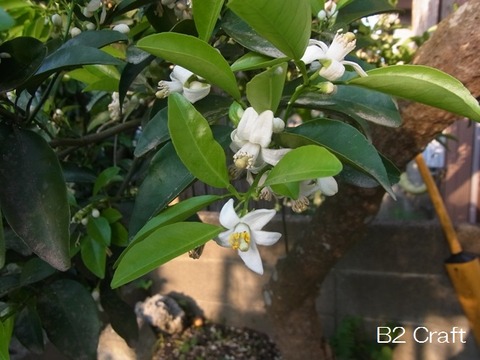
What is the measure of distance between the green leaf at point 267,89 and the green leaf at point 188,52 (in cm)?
2

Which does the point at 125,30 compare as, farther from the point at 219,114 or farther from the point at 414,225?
the point at 414,225

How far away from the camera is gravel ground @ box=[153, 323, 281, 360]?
164 cm

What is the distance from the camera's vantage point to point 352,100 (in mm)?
479

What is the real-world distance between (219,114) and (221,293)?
4.56ft

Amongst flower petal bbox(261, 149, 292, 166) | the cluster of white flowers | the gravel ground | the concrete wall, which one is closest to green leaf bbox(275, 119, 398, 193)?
flower petal bbox(261, 149, 292, 166)

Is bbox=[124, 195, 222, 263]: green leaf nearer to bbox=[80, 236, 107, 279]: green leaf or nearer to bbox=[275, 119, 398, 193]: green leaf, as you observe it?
bbox=[275, 119, 398, 193]: green leaf

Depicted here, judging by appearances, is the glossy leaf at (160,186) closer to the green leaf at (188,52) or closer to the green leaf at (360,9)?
the green leaf at (188,52)

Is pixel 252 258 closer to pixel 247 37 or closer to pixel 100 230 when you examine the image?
pixel 247 37

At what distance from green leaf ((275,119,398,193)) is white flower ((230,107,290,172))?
0.02m

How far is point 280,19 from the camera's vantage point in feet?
1.01

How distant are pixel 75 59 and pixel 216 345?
148cm

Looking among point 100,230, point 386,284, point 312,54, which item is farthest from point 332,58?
point 386,284

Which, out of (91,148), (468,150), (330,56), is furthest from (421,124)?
(468,150)

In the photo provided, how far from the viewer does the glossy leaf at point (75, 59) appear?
402 mm
